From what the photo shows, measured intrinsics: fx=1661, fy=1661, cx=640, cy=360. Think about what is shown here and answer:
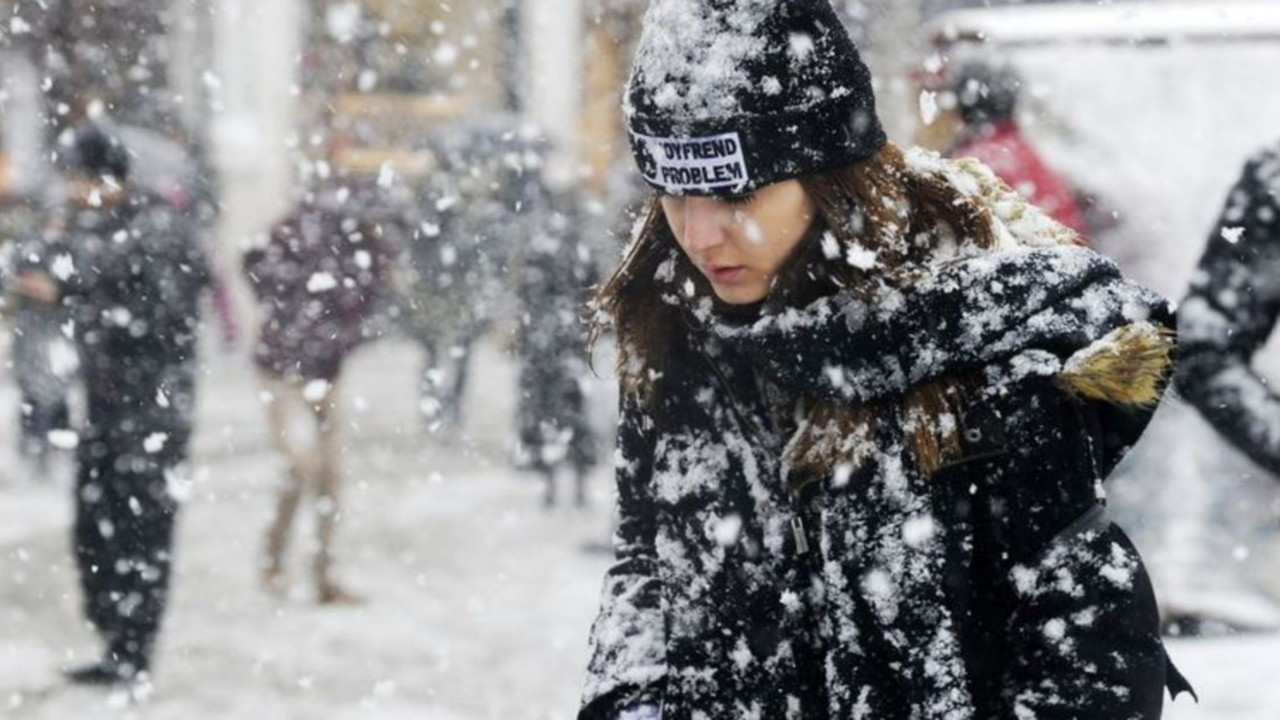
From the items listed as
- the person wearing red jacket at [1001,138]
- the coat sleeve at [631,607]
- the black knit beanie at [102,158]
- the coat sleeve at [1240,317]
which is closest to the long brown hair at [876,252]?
the coat sleeve at [631,607]

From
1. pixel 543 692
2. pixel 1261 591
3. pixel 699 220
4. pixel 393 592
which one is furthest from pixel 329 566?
pixel 699 220

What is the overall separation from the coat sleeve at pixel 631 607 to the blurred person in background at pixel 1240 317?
1.48 m

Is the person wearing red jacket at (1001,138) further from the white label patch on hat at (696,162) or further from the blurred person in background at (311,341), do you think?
the white label patch on hat at (696,162)

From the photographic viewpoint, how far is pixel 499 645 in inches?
251

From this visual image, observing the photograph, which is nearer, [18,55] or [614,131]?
[18,55]

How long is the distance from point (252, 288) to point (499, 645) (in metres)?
1.78

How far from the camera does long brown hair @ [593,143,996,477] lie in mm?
1725

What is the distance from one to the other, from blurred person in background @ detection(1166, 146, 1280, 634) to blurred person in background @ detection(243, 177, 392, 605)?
4139 mm

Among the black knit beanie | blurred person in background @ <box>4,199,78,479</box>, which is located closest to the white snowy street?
blurred person in background @ <box>4,199,78,479</box>

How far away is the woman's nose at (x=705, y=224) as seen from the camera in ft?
5.98

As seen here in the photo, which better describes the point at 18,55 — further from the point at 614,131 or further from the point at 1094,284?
the point at 1094,284

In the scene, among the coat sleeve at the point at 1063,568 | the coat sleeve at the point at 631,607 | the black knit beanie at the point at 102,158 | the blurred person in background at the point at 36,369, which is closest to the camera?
the coat sleeve at the point at 1063,568

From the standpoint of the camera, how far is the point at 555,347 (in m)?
9.04

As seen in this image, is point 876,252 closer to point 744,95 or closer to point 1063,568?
point 744,95
